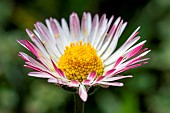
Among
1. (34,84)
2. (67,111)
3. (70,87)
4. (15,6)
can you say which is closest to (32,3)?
(15,6)

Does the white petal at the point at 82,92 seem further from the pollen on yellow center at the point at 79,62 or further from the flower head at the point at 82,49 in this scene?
the pollen on yellow center at the point at 79,62

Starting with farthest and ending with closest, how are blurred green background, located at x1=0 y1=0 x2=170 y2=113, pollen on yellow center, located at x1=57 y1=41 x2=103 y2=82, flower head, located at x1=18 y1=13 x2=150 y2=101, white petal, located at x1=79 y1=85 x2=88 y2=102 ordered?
blurred green background, located at x1=0 y1=0 x2=170 y2=113 < pollen on yellow center, located at x1=57 y1=41 x2=103 y2=82 < flower head, located at x1=18 y1=13 x2=150 y2=101 < white petal, located at x1=79 y1=85 x2=88 y2=102

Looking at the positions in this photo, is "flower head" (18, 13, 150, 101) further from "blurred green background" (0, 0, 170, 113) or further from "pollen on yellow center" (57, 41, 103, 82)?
"blurred green background" (0, 0, 170, 113)

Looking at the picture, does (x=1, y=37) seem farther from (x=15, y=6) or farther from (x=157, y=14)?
(x=157, y=14)

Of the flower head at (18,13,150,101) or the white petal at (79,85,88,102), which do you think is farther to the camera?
the flower head at (18,13,150,101)

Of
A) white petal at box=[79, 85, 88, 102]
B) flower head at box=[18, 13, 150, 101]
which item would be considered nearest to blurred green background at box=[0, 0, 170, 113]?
flower head at box=[18, 13, 150, 101]

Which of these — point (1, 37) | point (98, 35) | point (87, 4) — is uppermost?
point (87, 4)
